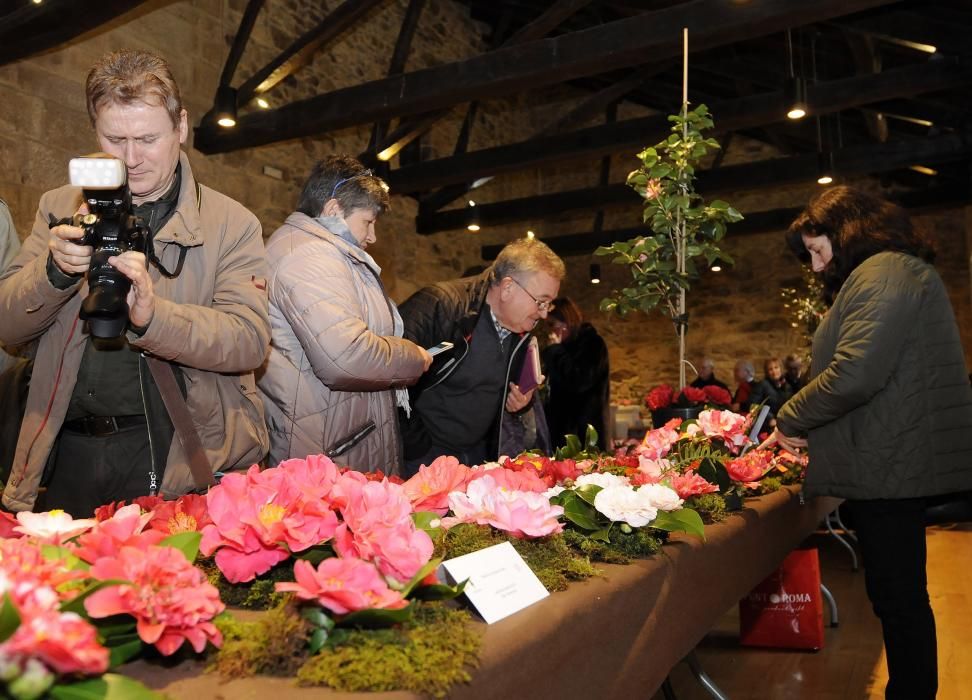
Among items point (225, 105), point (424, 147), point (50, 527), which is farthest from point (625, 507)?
point (424, 147)

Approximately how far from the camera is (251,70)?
24.1ft

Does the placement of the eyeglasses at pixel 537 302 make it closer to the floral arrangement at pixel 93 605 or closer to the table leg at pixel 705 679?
the table leg at pixel 705 679

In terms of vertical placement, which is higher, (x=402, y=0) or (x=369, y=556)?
(x=402, y=0)

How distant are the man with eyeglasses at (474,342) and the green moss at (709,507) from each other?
0.93 metres

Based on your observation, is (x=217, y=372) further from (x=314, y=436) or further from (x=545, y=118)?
(x=545, y=118)

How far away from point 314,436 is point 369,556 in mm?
1232

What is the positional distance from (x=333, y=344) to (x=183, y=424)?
52 cm

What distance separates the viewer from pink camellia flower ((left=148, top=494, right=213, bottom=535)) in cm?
91

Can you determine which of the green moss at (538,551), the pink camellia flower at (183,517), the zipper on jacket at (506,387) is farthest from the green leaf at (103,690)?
the zipper on jacket at (506,387)

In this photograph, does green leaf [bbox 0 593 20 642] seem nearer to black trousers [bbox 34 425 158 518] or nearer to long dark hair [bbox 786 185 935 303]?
black trousers [bbox 34 425 158 518]

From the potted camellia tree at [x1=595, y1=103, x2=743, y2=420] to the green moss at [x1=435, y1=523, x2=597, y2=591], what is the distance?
7.04 ft

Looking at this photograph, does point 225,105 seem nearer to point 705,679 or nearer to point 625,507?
point 705,679

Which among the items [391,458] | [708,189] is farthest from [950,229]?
[391,458]

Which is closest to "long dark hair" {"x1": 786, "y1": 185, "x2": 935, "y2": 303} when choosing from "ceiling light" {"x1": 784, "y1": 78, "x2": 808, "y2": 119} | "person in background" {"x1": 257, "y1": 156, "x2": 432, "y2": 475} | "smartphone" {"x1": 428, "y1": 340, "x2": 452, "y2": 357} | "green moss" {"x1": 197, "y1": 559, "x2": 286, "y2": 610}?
"smartphone" {"x1": 428, "y1": 340, "x2": 452, "y2": 357}
